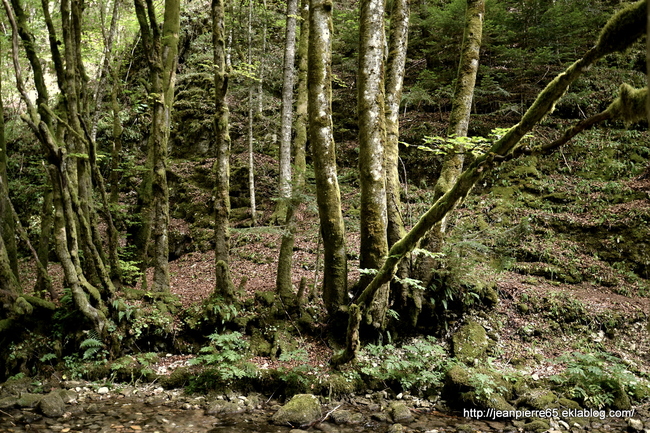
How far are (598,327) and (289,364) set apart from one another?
20.7 feet

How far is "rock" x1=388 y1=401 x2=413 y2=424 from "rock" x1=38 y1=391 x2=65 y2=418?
4.24 meters

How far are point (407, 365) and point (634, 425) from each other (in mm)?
3020

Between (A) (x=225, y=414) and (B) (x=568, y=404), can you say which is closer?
(A) (x=225, y=414)

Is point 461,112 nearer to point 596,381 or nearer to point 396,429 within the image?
point 596,381

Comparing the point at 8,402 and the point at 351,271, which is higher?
the point at 351,271

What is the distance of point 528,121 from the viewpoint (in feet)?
10.0

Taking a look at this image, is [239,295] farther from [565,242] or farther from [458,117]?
[565,242]

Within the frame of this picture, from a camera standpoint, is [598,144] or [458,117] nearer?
[458,117]

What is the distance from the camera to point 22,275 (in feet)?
35.8

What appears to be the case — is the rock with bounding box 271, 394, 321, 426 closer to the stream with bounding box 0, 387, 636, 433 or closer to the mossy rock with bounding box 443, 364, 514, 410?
the stream with bounding box 0, 387, 636, 433

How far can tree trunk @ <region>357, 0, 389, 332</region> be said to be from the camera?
21.6 ft

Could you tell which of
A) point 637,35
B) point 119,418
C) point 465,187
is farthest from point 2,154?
point 637,35

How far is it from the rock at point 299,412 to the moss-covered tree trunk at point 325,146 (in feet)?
6.23

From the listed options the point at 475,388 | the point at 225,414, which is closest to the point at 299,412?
the point at 225,414
